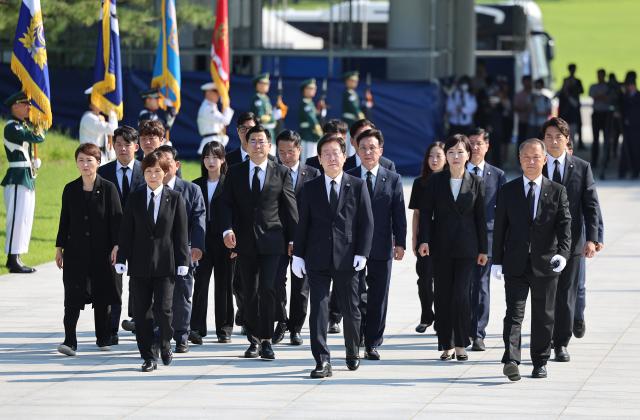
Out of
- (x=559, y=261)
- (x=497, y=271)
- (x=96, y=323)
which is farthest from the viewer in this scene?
(x=96, y=323)

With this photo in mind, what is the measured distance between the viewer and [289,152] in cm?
1162

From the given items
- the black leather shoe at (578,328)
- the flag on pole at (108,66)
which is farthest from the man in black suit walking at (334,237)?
the flag on pole at (108,66)

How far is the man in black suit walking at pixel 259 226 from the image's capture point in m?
11.2

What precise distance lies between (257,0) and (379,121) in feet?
21.0

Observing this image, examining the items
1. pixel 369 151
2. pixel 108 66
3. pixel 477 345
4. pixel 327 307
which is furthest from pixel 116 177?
pixel 108 66

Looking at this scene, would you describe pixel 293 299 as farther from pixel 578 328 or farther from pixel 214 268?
pixel 578 328

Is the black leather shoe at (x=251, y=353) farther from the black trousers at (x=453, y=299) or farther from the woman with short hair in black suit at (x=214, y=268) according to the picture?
the black trousers at (x=453, y=299)

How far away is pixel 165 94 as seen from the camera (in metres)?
19.8

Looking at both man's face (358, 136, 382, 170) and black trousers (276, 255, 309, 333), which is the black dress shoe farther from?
man's face (358, 136, 382, 170)

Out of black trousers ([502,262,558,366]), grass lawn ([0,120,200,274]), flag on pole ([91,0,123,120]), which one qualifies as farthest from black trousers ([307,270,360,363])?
flag on pole ([91,0,123,120])

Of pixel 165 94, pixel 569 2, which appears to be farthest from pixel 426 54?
pixel 569 2

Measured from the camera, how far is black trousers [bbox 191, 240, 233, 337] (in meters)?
11.9

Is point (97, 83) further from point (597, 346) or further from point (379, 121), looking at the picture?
point (379, 121)

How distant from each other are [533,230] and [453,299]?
969 mm
